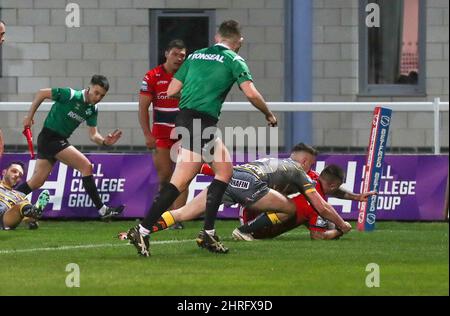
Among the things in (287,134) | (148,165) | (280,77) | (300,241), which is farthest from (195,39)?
(300,241)

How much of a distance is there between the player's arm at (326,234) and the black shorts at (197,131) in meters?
2.05

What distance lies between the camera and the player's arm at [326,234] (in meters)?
13.0

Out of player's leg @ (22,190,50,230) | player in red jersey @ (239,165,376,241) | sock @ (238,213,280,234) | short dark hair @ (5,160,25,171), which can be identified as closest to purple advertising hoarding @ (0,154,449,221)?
short dark hair @ (5,160,25,171)

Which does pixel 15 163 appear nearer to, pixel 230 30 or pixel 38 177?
pixel 38 177

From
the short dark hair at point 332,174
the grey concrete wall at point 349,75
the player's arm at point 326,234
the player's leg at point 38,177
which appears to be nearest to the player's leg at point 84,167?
the player's leg at point 38,177

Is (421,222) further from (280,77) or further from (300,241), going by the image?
(280,77)

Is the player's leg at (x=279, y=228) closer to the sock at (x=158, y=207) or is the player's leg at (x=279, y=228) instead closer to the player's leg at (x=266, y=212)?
the player's leg at (x=266, y=212)

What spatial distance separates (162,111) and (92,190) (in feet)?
3.62

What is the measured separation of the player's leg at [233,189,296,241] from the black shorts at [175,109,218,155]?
59.3 inches

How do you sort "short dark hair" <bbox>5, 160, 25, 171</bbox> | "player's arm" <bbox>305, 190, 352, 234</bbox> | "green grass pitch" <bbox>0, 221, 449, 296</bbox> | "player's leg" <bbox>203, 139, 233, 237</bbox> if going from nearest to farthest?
"green grass pitch" <bbox>0, 221, 449, 296</bbox>, "player's leg" <bbox>203, 139, 233, 237</bbox>, "player's arm" <bbox>305, 190, 352, 234</bbox>, "short dark hair" <bbox>5, 160, 25, 171</bbox>

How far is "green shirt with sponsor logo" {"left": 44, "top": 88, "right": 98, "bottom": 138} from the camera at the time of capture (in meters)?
14.8

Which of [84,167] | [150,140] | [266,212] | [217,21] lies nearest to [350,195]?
[266,212]

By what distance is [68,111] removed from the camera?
48.8 feet

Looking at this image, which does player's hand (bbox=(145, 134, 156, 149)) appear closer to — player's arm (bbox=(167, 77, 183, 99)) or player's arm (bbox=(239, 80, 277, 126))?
player's arm (bbox=(167, 77, 183, 99))
